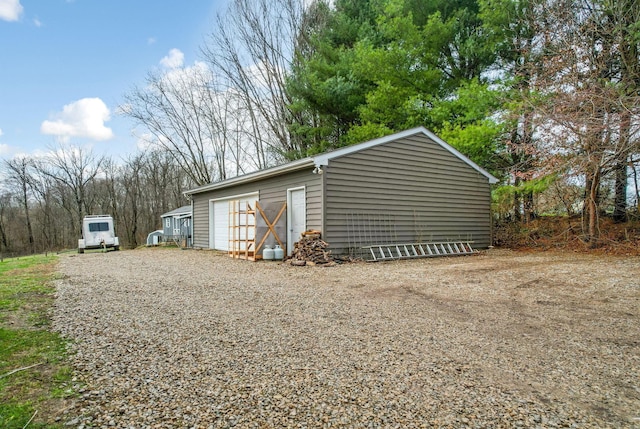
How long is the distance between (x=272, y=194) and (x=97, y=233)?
935 cm

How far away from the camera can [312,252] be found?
8.24m

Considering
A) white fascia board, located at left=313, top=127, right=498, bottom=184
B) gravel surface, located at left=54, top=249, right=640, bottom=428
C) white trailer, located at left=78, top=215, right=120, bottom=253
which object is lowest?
gravel surface, located at left=54, top=249, right=640, bottom=428

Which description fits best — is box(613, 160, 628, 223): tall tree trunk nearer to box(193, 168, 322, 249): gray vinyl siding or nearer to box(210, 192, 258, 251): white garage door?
box(193, 168, 322, 249): gray vinyl siding

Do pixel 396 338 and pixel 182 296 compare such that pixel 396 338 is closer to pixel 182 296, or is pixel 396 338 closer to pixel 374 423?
pixel 374 423

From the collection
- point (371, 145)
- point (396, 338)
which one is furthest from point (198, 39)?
point (396, 338)

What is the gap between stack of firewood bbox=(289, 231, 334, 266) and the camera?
8141 mm

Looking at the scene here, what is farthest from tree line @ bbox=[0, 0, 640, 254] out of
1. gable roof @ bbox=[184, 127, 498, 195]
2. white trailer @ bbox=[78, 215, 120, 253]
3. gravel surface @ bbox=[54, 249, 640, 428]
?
white trailer @ bbox=[78, 215, 120, 253]

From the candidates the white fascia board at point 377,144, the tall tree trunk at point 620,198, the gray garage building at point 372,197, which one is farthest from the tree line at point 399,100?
the gray garage building at point 372,197

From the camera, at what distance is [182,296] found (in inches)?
191

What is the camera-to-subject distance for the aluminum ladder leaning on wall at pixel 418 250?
29.7 feet

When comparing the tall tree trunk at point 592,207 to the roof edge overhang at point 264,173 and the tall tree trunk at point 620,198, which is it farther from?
the roof edge overhang at point 264,173

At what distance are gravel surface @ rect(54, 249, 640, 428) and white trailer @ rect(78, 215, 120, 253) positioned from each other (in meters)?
11.0

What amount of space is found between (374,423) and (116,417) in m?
1.34

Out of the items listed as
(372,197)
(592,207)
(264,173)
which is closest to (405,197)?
(372,197)
